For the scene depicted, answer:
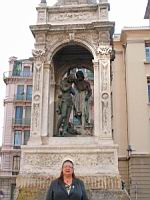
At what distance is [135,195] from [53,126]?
18.2 meters

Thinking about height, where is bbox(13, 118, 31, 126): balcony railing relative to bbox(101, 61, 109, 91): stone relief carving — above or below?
above

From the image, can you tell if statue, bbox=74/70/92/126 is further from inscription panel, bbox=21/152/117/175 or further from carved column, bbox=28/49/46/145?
inscription panel, bbox=21/152/117/175

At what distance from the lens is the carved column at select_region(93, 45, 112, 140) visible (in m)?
10.4

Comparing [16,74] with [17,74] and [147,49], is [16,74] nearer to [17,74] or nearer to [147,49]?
[17,74]

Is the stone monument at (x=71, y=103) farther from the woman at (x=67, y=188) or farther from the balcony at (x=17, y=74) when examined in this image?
the balcony at (x=17, y=74)

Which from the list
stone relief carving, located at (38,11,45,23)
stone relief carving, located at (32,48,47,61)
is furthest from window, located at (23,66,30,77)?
stone relief carving, located at (32,48,47,61)

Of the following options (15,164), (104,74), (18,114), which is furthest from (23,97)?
(104,74)

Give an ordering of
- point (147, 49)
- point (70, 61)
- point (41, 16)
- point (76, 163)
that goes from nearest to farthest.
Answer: point (76, 163), point (41, 16), point (70, 61), point (147, 49)

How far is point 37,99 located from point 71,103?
1117 millimetres

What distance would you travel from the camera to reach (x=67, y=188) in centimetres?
546

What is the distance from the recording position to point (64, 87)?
1155 cm

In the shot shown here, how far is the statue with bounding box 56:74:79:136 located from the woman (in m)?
5.45

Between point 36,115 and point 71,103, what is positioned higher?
point 71,103

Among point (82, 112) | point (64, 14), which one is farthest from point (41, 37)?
point (82, 112)
